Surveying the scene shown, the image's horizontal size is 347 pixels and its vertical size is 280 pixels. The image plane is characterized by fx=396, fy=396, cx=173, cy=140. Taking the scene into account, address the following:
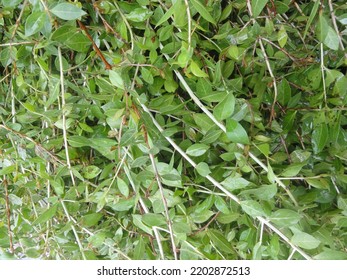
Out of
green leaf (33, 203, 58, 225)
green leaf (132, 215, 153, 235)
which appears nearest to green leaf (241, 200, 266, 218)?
green leaf (132, 215, 153, 235)

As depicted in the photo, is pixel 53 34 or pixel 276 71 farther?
pixel 276 71

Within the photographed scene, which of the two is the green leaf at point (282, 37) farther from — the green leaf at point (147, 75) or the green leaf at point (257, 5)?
the green leaf at point (147, 75)

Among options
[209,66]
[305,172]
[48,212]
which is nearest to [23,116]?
[48,212]

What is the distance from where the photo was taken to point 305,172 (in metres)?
0.43

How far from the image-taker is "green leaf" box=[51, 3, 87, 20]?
0.36m

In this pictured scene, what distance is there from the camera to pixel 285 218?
38cm

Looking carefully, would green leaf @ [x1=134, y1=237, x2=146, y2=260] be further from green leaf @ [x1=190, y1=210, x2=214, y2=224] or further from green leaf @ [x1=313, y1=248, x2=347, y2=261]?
green leaf @ [x1=313, y1=248, x2=347, y2=261]

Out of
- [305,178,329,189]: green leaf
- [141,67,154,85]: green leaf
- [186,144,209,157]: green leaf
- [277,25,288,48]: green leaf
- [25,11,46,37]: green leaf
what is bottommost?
[305,178,329,189]: green leaf

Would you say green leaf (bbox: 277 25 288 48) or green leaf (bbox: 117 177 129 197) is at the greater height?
green leaf (bbox: 277 25 288 48)

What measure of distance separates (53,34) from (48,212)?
0.20m

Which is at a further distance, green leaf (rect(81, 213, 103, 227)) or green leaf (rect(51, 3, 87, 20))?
green leaf (rect(81, 213, 103, 227))

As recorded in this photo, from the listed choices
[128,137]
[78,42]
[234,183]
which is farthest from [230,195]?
[78,42]

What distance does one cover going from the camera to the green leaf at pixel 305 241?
0.38m

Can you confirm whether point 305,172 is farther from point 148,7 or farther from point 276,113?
point 148,7
